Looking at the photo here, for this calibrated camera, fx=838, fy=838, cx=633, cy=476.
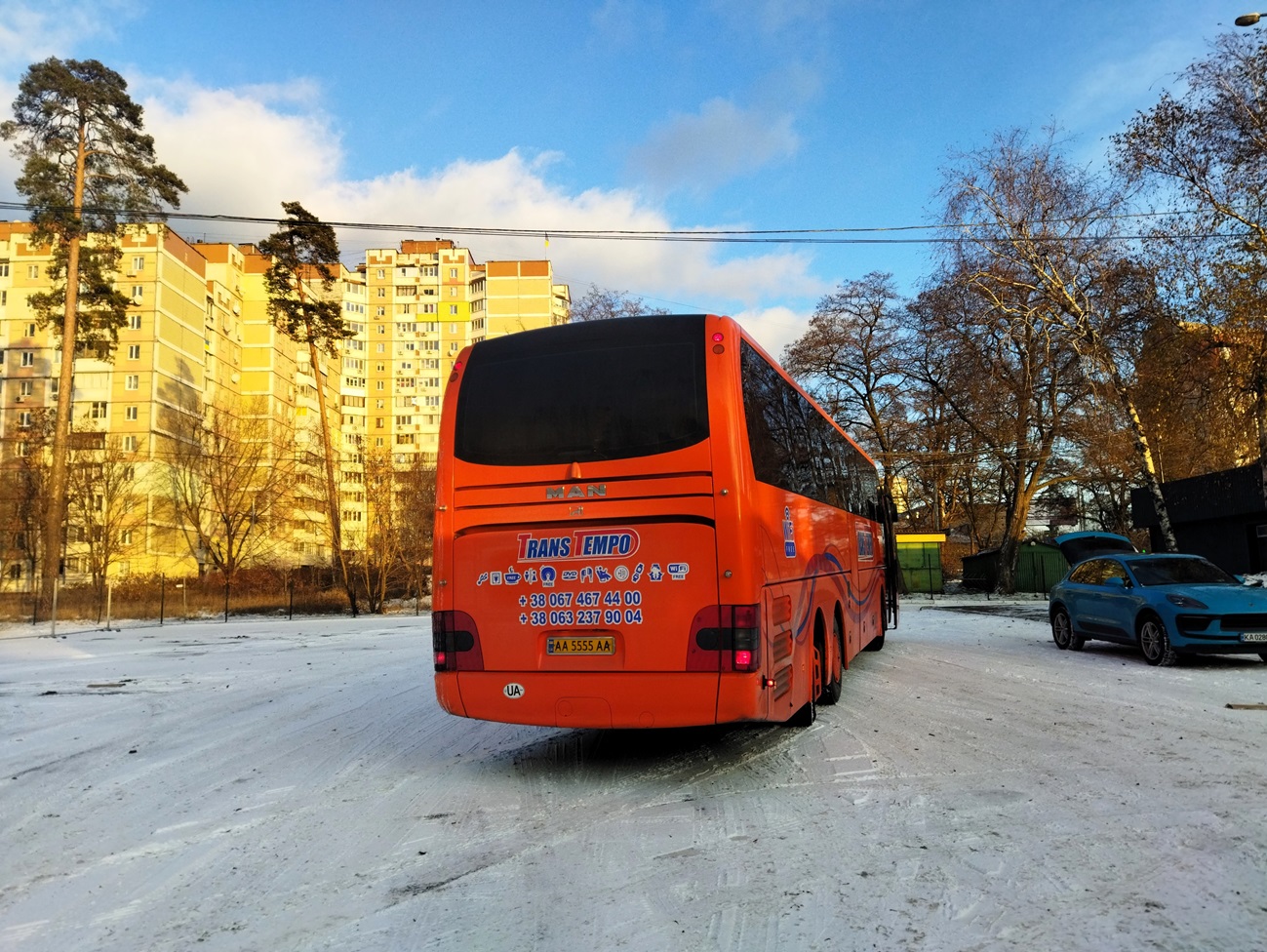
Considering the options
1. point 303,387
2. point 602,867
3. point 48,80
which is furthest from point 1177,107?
point 303,387

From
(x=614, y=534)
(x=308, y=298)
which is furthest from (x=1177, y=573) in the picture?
(x=308, y=298)

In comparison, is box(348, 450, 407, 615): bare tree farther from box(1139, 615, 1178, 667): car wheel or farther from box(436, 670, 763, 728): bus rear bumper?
box(436, 670, 763, 728): bus rear bumper

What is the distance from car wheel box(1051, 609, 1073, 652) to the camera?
1376 cm

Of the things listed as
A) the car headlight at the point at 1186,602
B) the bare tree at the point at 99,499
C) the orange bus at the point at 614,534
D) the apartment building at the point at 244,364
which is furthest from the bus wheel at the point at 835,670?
the bare tree at the point at 99,499

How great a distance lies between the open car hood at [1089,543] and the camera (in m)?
20.0

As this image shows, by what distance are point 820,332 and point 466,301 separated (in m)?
65.1

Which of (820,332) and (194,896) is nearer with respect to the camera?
(194,896)

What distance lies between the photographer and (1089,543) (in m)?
21.4

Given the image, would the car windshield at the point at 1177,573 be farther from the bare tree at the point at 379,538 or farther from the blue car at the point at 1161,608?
the bare tree at the point at 379,538

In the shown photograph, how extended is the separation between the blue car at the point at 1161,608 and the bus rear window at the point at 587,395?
8613 mm

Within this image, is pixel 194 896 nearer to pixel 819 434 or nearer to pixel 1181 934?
pixel 1181 934

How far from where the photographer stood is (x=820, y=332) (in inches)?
1662

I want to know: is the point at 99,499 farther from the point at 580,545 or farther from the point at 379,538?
the point at 580,545

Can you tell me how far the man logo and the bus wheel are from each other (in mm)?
3683
